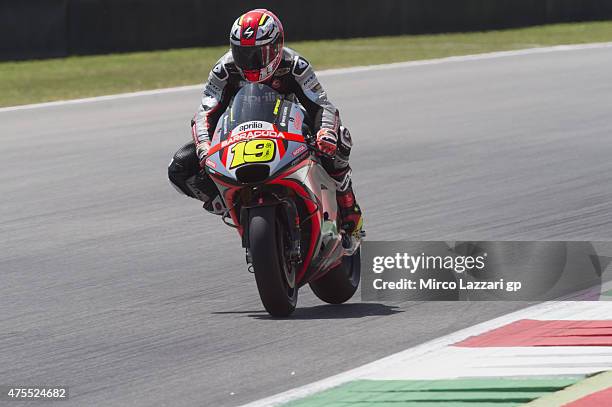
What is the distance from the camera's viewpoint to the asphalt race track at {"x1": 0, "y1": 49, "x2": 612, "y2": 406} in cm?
655

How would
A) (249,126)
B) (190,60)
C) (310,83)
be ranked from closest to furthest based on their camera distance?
(249,126), (310,83), (190,60)

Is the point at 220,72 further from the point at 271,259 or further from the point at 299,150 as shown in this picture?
the point at 271,259

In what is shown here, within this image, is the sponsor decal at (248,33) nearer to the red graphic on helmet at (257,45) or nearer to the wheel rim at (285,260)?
the red graphic on helmet at (257,45)

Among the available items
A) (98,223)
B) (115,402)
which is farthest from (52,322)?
(98,223)

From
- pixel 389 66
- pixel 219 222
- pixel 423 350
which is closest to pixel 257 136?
pixel 423 350

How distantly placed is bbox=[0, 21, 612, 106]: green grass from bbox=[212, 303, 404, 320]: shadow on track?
12.1m

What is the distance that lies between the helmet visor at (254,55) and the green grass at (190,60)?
1219cm

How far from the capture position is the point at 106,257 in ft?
31.6

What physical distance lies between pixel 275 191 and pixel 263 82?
680mm

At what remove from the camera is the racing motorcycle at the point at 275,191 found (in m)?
7.06

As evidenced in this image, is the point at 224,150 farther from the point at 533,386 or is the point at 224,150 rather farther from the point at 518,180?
the point at 518,180

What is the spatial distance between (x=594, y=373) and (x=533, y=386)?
1.05 ft

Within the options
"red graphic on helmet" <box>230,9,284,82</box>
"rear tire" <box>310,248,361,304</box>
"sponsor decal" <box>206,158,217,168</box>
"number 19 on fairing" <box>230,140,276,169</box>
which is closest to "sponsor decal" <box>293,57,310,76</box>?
"red graphic on helmet" <box>230,9,284,82</box>

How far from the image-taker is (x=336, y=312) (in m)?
7.64
